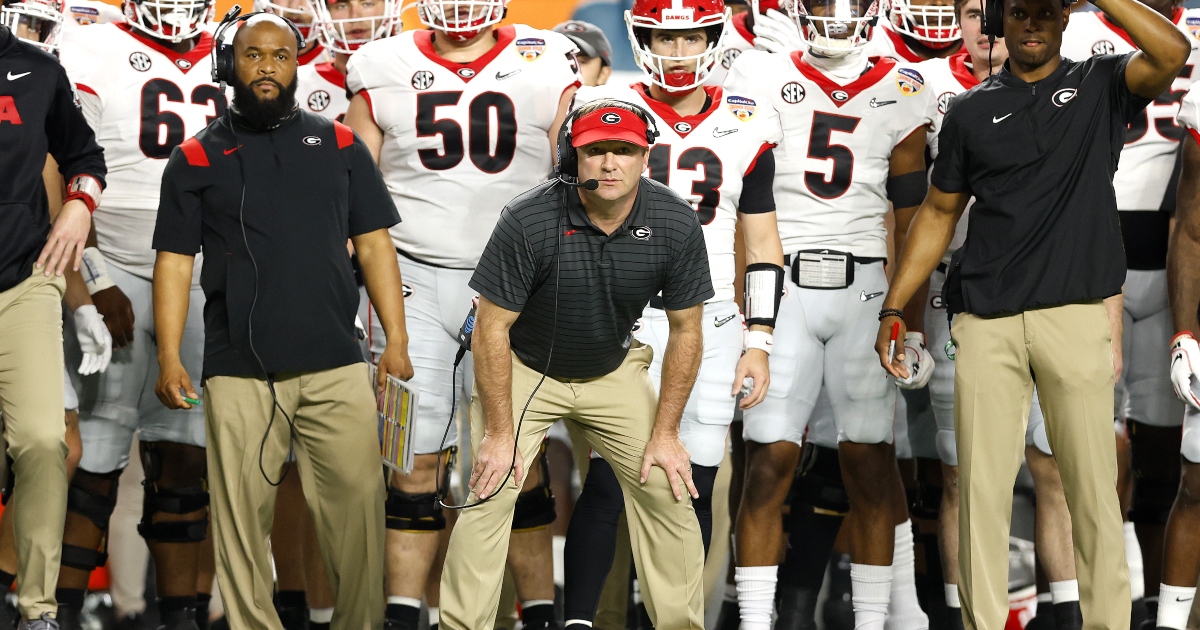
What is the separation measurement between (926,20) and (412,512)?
90.5 inches

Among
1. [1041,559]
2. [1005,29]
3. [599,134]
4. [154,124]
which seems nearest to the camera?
[599,134]

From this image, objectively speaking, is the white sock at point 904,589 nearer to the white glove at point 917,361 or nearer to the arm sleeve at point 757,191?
the white glove at point 917,361

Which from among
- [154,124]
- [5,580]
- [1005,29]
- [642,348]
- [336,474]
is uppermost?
[1005,29]

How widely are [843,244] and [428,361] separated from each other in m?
1.26

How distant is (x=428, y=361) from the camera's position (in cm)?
414

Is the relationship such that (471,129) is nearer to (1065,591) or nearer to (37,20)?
(37,20)

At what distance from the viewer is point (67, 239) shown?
12.4ft

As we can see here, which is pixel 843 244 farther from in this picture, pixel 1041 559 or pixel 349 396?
pixel 349 396

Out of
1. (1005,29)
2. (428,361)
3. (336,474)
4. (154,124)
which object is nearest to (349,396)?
(336,474)

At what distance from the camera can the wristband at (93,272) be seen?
4188mm

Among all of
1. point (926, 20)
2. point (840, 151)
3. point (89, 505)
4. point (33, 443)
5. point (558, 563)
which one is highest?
point (926, 20)

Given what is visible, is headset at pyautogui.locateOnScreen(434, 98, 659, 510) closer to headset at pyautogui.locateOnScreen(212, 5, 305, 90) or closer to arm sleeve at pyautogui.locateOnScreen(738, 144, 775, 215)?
arm sleeve at pyautogui.locateOnScreen(738, 144, 775, 215)

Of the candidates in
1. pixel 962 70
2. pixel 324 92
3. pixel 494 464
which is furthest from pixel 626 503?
pixel 324 92

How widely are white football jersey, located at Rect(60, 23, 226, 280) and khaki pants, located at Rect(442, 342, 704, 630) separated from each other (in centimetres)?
153
